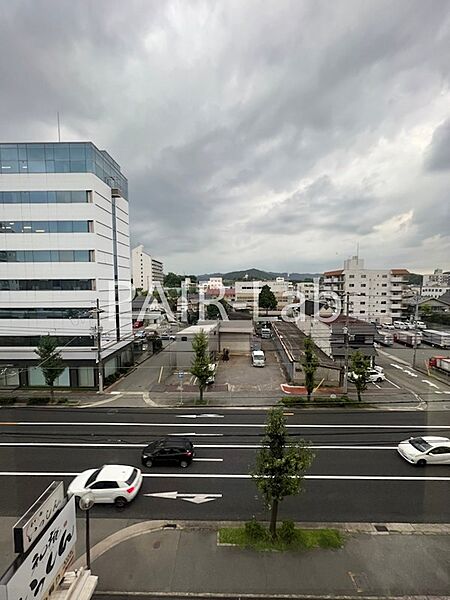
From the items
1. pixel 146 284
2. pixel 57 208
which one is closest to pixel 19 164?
pixel 57 208

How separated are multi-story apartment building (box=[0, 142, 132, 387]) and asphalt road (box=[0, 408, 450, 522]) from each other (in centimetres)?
660

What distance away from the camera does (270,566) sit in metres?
8.07

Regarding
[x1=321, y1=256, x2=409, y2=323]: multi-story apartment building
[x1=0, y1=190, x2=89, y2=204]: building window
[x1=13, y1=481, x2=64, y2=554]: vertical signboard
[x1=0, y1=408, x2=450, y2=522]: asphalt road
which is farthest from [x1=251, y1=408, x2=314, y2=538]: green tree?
[x1=321, y1=256, x2=409, y2=323]: multi-story apartment building

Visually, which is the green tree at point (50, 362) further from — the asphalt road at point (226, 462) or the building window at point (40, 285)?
the building window at point (40, 285)

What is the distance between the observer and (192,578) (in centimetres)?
777

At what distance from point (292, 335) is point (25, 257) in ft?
95.9

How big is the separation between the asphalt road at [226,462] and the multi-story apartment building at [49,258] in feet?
21.7

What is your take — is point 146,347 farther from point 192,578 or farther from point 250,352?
point 192,578

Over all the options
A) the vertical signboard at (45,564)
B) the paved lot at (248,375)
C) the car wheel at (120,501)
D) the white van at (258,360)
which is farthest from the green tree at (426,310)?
the vertical signboard at (45,564)

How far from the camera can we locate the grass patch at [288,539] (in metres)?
8.65

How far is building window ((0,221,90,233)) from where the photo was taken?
25.4 meters

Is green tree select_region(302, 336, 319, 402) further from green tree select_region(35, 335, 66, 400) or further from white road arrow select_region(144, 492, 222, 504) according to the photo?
green tree select_region(35, 335, 66, 400)

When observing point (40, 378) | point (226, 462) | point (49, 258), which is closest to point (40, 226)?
point (49, 258)

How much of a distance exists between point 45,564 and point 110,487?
4.87 meters
